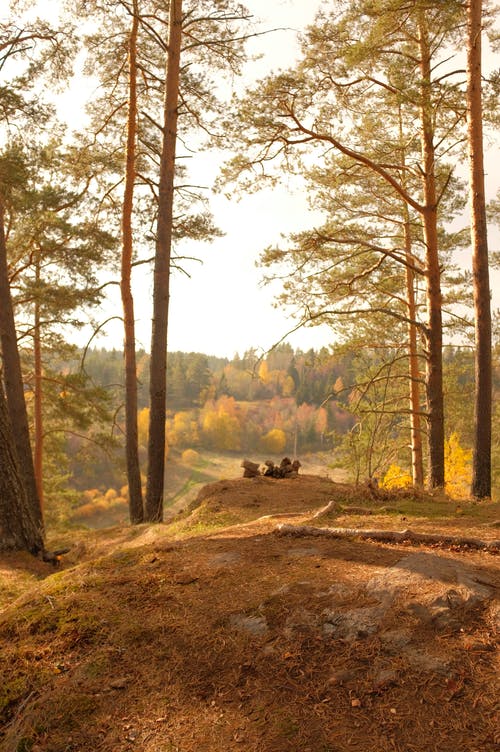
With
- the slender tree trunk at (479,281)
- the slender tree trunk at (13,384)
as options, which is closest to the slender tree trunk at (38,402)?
the slender tree trunk at (13,384)

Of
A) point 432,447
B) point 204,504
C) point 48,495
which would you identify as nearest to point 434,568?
point 204,504

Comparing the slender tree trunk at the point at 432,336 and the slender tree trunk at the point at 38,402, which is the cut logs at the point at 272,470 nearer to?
the slender tree trunk at the point at 432,336

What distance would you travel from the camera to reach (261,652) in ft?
9.01

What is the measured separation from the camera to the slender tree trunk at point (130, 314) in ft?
34.7

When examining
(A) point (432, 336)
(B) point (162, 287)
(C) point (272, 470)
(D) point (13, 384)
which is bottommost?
(C) point (272, 470)

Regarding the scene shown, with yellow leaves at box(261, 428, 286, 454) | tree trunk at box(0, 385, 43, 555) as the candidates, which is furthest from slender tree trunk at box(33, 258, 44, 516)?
yellow leaves at box(261, 428, 286, 454)

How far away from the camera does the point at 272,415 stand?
2753 inches

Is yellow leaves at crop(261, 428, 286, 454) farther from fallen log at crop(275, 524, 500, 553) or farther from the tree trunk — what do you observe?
fallen log at crop(275, 524, 500, 553)

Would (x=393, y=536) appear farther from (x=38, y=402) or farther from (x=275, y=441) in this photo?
(x=275, y=441)

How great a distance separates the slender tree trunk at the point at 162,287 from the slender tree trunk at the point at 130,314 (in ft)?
5.18

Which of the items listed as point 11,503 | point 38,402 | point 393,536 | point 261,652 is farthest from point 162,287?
point 38,402

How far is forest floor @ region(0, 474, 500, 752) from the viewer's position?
2.25 meters

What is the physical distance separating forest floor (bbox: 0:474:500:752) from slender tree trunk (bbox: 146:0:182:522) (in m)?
4.66

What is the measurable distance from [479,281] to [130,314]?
6976 mm
